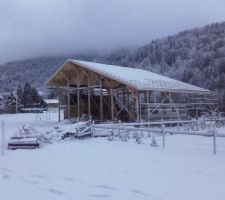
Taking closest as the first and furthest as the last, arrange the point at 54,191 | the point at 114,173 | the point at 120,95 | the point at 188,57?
the point at 54,191 < the point at 114,173 < the point at 120,95 < the point at 188,57

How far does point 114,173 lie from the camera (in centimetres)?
1024

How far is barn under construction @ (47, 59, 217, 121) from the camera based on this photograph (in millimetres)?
29484

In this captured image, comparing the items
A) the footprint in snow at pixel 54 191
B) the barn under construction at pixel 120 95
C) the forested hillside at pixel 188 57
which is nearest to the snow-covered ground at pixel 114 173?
the footprint in snow at pixel 54 191

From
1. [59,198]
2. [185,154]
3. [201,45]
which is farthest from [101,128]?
[201,45]

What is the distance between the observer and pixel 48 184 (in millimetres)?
9227

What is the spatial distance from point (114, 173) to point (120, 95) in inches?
1013

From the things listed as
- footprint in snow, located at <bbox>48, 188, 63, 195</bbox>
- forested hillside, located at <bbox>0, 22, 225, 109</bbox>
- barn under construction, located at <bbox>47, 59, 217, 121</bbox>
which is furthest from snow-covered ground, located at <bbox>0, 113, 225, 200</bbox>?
forested hillside, located at <bbox>0, 22, 225, 109</bbox>

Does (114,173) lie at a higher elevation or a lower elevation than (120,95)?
lower

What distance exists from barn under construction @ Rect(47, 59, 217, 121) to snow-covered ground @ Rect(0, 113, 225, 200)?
44.2ft

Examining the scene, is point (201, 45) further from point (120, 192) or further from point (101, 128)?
point (120, 192)

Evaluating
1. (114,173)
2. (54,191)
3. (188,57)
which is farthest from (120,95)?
(188,57)

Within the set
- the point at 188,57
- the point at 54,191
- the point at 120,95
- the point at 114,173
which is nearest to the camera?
the point at 54,191

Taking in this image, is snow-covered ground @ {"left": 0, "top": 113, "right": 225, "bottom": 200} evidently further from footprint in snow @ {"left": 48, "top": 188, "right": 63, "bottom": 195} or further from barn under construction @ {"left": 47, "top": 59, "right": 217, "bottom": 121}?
barn under construction @ {"left": 47, "top": 59, "right": 217, "bottom": 121}

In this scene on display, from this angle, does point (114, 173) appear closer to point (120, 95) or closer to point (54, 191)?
point (54, 191)
